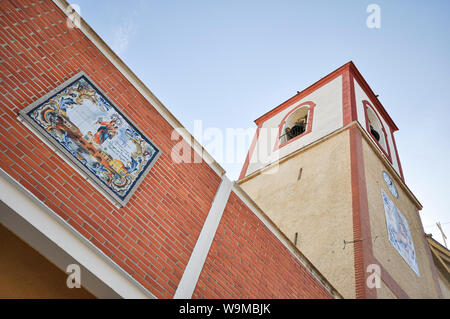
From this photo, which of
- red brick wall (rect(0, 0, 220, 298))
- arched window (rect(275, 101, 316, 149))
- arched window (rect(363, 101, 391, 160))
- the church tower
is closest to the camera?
red brick wall (rect(0, 0, 220, 298))

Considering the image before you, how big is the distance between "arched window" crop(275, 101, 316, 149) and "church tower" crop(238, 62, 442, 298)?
0.14ft

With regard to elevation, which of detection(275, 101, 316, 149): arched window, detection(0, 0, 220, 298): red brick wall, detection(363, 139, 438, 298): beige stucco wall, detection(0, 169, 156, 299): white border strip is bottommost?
detection(0, 169, 156, 299): white border strip

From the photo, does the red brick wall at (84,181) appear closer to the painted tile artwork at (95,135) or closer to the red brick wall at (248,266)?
the painted tile artwork at (95,135)

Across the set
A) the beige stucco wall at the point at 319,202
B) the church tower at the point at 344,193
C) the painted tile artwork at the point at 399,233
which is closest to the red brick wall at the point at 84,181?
the beige stucco wall at the point at 319,202

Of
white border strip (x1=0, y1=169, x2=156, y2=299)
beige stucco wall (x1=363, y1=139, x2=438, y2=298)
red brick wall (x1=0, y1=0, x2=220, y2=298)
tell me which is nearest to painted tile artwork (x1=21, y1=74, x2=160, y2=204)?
red brick wall (x1=0, y1=0, x2=220, y2=298)

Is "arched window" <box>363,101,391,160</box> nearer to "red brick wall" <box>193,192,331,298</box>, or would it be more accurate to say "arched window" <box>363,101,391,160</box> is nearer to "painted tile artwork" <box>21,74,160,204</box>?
"red brick wall" <box>193,192,331,298</box>

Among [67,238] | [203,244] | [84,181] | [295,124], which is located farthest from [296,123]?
[67,238]

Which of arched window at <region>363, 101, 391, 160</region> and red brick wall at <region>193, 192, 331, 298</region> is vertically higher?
arched window at <region>363, 101, 391, 160</region>

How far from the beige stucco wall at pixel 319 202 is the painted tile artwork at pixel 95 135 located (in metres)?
4.99

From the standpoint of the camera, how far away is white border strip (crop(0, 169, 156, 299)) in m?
2.94
